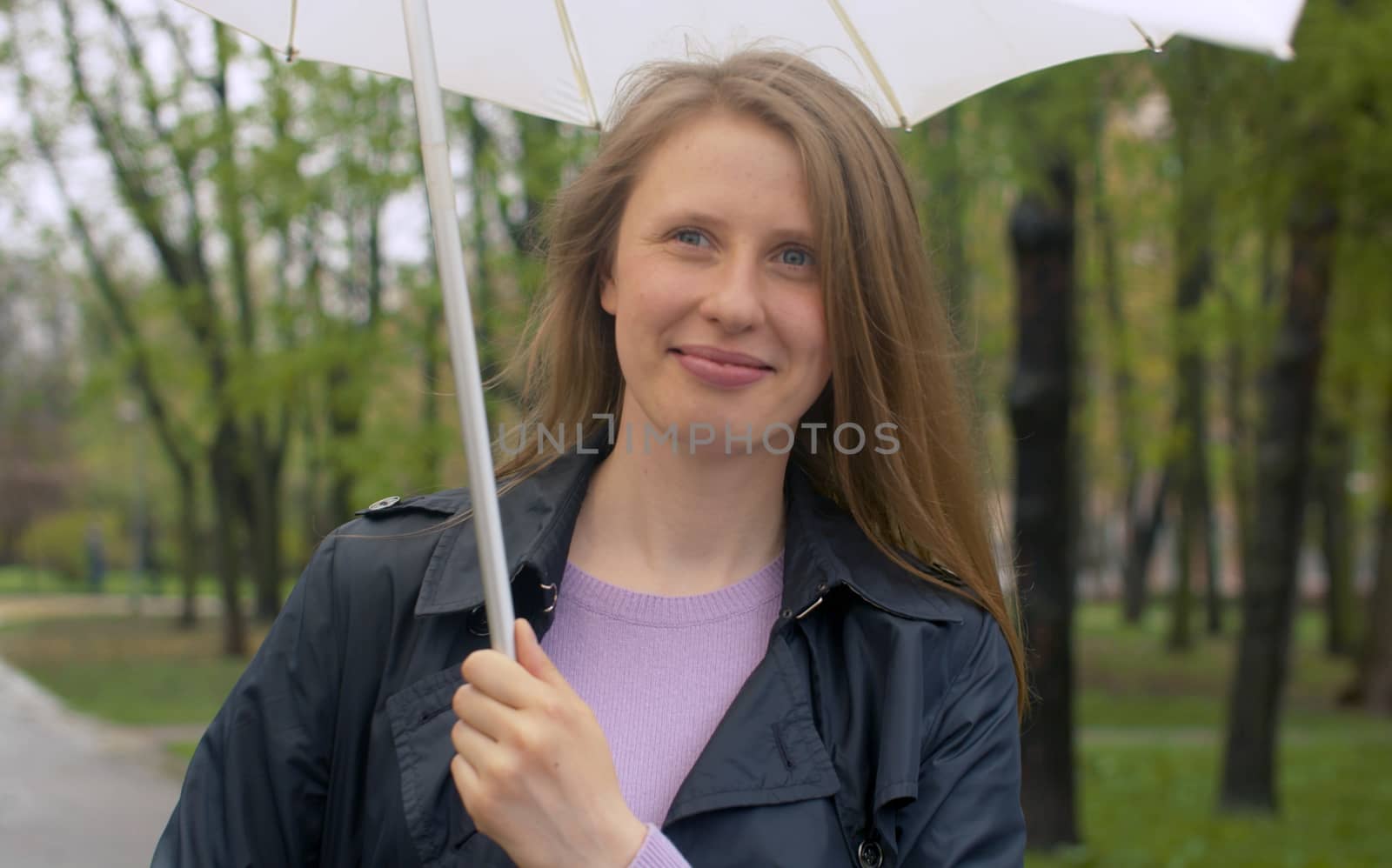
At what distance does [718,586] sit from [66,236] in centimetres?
2034

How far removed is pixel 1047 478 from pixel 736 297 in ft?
23.0

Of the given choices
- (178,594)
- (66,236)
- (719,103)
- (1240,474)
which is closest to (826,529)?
(719,103)

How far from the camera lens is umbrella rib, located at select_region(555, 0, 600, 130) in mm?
2518

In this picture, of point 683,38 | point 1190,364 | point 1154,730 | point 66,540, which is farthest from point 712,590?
point 66,540

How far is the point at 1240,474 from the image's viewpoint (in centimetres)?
2433

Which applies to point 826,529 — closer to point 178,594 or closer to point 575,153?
point 575,153

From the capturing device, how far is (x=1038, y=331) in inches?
348

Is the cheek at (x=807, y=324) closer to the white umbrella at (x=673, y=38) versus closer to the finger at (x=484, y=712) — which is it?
the white umbrella at (x=673, y=38)

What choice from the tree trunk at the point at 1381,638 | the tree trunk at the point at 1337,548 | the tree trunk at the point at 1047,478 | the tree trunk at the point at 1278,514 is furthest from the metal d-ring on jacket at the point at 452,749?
the tree trunk at the point at 1337,548

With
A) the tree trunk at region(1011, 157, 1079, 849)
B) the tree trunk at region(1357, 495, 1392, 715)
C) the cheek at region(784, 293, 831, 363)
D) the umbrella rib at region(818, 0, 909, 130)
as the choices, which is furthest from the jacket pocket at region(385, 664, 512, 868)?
the tree trunk at region(1357, 495, 1392, 715)

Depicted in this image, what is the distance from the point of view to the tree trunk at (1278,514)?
32.9 ft

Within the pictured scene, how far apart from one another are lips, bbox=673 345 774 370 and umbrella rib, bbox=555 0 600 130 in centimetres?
76

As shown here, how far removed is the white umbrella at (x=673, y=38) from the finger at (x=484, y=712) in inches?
44.5

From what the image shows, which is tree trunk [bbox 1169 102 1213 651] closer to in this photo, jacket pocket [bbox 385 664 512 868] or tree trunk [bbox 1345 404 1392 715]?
tree trunk [bbox 1345 404 1392 715]
